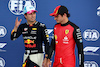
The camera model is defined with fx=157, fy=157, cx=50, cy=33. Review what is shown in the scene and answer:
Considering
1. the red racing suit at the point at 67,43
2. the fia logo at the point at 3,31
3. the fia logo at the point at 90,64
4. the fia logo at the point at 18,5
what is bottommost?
the fia logo at the point at 90,64

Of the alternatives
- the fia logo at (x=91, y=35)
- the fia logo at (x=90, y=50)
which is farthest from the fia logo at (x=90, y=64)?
the fia logo at (x=91, y=35)

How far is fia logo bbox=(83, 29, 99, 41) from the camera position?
2879 millimetres

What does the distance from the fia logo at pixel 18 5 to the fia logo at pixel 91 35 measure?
1109 millimetres

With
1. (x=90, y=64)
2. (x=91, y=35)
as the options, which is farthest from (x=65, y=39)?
(x=90, y=64)

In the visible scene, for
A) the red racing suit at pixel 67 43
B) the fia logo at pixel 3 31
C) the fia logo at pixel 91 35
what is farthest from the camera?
the fia logo at pixel 3 31

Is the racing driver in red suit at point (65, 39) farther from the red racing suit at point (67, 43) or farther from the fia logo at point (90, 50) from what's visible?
the fia logo at point (90, 50)

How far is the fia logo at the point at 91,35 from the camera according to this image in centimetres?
288

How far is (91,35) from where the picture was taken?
2891mm

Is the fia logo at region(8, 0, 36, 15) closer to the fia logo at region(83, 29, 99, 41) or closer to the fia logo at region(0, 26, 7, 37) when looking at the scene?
the fia logo at region(0, 26, 7, 37)

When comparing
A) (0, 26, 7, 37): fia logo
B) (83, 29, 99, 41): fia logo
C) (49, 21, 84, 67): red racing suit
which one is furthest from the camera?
(0, 26, 7, 37): fia logo

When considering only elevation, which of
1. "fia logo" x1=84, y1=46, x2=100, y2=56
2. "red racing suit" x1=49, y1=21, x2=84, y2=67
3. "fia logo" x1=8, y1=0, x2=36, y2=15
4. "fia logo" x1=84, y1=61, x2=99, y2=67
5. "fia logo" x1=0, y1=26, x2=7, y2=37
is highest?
"fia logo" x1=8, y1=0, x2=36, y2=15

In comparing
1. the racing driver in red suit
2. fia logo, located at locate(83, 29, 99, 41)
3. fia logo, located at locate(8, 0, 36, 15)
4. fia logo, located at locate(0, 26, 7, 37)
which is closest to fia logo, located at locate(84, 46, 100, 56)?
fia logo, located at locate(83, 29, 99, 41)

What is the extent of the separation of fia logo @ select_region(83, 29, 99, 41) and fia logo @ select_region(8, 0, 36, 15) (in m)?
1.11

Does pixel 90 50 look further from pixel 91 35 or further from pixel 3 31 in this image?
pixel 3 31
